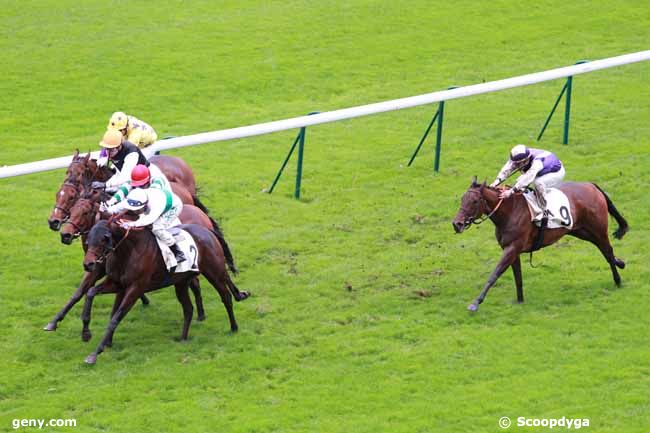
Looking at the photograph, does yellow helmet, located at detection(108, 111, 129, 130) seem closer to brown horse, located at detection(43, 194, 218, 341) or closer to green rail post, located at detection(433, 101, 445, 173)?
brown horse, located at detection(43, 194, 218, 341)

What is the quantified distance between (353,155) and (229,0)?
7.15 meters

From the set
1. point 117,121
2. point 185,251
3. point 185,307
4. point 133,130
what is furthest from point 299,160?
point 185,251

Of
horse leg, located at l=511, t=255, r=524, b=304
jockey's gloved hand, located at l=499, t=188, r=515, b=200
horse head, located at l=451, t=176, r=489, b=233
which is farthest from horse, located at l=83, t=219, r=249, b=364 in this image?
horse leg, located at l=511, t=255, r=524, b=304

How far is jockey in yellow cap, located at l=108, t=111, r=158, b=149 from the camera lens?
39.8ft

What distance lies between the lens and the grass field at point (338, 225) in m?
10.4

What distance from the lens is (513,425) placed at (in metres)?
9.75

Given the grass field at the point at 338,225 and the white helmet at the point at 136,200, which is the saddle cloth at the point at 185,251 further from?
the grass field at the point at 338,225

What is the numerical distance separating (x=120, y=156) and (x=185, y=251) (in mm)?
1393

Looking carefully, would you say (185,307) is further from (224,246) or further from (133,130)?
(133,130)

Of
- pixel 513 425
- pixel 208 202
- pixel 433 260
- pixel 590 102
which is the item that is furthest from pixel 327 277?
pixel 590 102

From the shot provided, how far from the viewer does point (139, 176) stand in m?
10.9

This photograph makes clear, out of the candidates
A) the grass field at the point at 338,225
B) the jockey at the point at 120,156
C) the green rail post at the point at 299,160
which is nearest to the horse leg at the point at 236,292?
the grass field at the point at 338,225

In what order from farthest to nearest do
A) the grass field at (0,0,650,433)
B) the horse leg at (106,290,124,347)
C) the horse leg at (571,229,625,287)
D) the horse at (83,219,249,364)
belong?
the horse leg at (571,229,625,287) < the horse leg at (106,290,124,347) < the horse at (83,219,249,364) < the grass field at (0,0,650,433)

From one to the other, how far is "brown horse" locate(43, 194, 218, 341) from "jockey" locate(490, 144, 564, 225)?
9.98 ft
